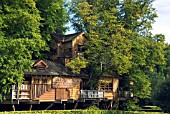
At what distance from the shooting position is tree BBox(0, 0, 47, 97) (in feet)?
113

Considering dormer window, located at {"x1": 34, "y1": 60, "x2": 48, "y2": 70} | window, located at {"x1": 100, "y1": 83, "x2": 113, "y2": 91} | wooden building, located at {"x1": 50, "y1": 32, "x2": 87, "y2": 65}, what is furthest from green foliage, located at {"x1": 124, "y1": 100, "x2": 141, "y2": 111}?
dormer window, located at {"x1": 34, "y1": 60, "x2": 48, "y2": 70}

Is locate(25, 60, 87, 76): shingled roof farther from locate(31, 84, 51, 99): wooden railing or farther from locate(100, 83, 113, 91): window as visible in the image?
locate(100, 83, 113, 91): window

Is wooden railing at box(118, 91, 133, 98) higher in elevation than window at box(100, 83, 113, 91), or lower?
lower

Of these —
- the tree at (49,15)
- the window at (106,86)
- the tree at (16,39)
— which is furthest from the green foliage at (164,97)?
the tree at (16,39)

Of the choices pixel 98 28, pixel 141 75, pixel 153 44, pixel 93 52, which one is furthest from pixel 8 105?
pixel 153 44

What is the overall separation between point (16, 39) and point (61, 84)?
1006 cm

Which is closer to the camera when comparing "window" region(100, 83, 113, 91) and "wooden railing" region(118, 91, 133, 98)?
"window" region(100, 83, 113, 91)

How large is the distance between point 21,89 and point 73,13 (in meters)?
16.1

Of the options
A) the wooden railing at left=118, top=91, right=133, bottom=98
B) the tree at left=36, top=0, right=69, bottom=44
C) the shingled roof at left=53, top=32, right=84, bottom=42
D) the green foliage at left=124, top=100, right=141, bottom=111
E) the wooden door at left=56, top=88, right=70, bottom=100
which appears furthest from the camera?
the wooden railing at left=118, top=91, right=133, bottom=98

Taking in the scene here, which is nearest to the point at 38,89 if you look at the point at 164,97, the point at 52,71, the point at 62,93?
the point at 52,71

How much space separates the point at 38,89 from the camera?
40094 millimetres

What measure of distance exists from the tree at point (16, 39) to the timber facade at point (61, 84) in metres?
2.52

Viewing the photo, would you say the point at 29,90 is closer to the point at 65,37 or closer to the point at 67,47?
the point at 67,47

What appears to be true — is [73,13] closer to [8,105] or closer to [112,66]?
[112,66]
